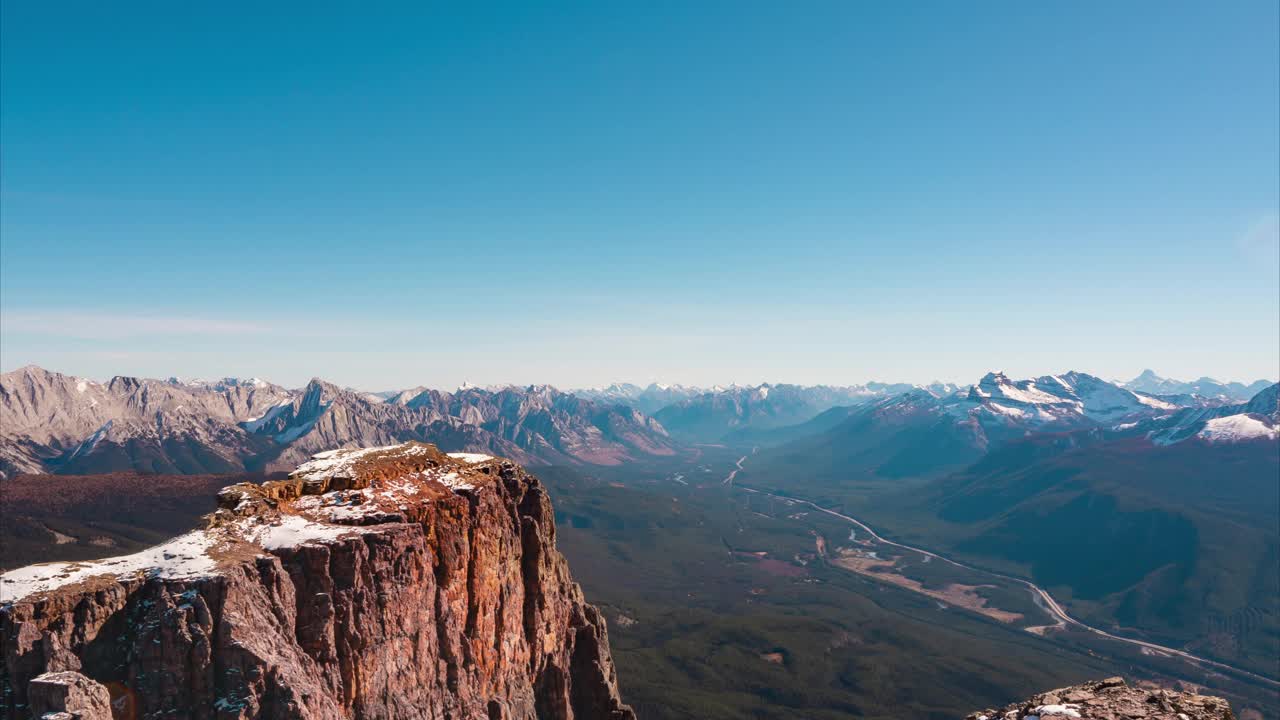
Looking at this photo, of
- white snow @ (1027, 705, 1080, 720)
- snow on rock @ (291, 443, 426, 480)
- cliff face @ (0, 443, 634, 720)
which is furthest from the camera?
snow on rock @ (291, 443, 426, 480)

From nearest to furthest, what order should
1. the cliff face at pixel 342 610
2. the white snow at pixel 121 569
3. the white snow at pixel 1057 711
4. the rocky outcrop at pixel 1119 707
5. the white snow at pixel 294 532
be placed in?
1. the cliff face at pixel 342 610
2. the white snow at pixel 121 569
3. the rocky outcrop at pixel 1119 707
4. the white snow at pixel 1057 711
5. the white snow at pixel 294 532

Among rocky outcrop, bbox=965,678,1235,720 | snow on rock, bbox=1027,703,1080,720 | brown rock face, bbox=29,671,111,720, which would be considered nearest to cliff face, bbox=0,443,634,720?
brown rock face, bbox=29,671,111,720

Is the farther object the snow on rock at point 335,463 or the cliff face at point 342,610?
the snow on rock at point 335,463

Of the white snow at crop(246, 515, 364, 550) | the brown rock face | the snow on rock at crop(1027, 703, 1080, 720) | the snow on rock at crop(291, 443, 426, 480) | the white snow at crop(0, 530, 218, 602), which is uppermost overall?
the snow on rock at crop(291, 443, 426, 480)

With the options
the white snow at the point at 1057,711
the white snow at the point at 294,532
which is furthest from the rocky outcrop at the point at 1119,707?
the white snow at the point at 294,532

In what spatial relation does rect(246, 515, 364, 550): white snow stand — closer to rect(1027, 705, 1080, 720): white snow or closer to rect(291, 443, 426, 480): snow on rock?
rect(291, 443, 426, 480): snow on rock

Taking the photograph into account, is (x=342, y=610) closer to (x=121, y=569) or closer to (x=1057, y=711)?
(x=121, y=569)

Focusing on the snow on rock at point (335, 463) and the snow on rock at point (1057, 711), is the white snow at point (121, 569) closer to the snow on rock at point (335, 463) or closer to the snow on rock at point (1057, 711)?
the snow on rock at point (335, 463)
